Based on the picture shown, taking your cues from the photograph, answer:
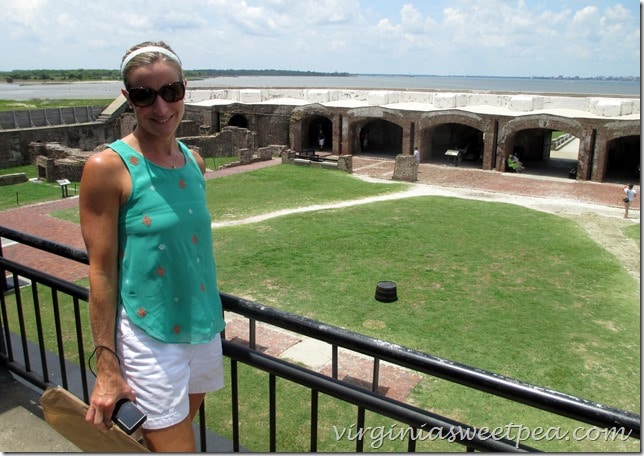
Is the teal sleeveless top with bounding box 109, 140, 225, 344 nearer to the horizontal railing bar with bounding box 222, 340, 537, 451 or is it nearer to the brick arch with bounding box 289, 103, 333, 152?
the horizontal railing bar with bounding box 222, 340, 537, 451

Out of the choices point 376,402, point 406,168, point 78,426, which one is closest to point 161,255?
point 78,426

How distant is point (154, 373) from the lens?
7.48ft

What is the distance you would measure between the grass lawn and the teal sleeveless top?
197 inches

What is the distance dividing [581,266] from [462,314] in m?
4.81

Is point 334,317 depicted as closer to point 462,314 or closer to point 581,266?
point 462,314

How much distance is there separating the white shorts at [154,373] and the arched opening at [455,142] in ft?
100

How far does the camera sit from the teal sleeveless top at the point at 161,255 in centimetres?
228

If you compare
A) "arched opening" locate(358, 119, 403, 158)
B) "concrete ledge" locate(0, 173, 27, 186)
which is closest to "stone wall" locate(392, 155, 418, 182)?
"arched opening" locate(358, 119, 403, 158)

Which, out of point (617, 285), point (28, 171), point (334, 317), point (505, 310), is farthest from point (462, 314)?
point (28, 171)

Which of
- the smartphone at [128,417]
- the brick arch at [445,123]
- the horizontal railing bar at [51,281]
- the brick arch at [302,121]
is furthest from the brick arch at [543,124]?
the smartphone at [128,417]

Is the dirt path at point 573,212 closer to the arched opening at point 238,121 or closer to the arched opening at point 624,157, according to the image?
the arched opening at point 624,157

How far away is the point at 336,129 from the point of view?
1313 inches

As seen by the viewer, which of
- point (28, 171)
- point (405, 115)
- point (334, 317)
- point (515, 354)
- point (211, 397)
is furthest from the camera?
point (405, 115)

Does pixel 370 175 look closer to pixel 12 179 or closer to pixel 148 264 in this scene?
pixel 12 179
